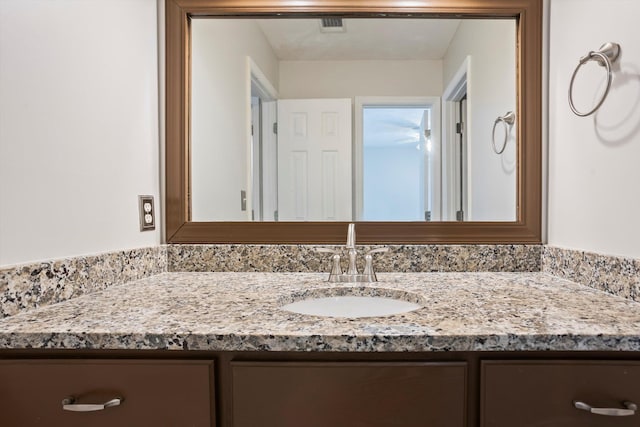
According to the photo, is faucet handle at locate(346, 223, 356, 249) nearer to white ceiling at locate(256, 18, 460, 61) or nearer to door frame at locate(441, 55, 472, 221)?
door frame at locate(441, 55, 472, 221)

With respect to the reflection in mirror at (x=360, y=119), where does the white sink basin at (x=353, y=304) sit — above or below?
below

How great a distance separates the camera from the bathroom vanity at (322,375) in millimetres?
604

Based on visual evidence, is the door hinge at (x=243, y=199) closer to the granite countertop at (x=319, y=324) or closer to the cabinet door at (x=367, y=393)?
the granite countertop at (x=319, y=324)

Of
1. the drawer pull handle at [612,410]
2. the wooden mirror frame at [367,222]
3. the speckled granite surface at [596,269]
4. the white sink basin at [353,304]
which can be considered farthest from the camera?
the wooden mirror frame at [367,222]

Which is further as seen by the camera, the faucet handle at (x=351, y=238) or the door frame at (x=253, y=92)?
the door frame at (x=253, y=92)

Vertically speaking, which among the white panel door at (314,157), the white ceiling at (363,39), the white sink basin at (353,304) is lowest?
the white sink basin at (353,304)

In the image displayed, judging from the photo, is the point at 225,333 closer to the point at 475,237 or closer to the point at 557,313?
the point at 557,313

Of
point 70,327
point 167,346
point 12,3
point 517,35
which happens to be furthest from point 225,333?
point 517,35

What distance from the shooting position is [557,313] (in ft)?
2.36

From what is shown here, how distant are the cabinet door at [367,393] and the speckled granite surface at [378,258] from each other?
60 cm

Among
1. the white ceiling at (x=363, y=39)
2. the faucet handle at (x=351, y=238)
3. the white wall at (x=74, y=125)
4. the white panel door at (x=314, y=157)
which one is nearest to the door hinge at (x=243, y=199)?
the white panel door at (x=314, y=157)

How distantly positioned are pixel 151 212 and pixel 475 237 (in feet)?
3.51

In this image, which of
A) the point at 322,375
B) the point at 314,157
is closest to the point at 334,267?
the point at 314,157

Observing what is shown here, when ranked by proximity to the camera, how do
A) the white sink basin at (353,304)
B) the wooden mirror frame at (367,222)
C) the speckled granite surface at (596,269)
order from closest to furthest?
1. the speckled granite surface at (596,269)
2. the white sink basin at (353,304)
3. the wooden mirror frame at (367,222)
